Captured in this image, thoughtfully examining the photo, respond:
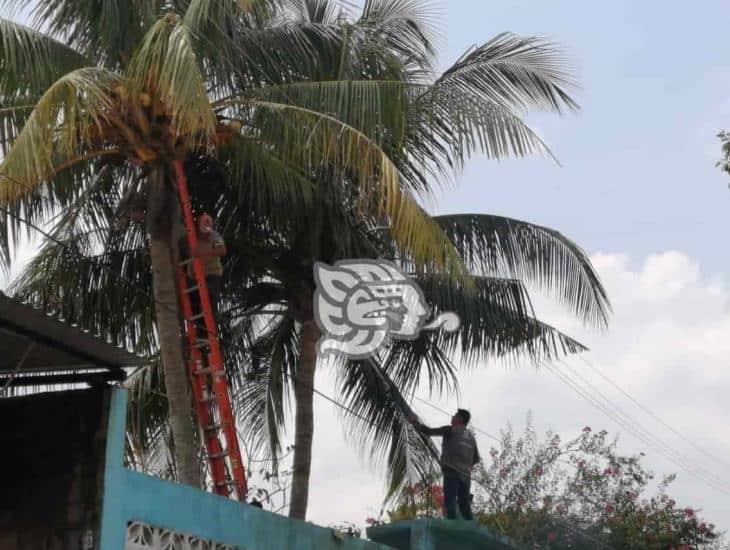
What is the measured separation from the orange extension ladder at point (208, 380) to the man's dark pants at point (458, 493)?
2.42m

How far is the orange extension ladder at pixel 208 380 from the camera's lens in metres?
11.6

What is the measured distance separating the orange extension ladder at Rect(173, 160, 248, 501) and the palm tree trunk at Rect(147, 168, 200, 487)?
15 centimetres

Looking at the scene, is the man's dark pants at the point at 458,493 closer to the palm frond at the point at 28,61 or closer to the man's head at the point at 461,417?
the man's head at the point at 461,417

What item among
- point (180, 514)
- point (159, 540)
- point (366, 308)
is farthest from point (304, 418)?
point (159, 540)

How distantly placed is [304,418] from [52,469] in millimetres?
4840

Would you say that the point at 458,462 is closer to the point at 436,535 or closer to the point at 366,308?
the point at 436,535

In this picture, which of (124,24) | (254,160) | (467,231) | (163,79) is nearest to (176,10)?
(124,24)

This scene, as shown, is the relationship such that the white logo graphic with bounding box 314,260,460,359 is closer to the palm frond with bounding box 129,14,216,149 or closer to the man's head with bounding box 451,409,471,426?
the man's head with bounding box 451,409,471,426

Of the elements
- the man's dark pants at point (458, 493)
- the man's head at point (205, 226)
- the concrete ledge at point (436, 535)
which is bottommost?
the concrete ledge at point (436, 535)

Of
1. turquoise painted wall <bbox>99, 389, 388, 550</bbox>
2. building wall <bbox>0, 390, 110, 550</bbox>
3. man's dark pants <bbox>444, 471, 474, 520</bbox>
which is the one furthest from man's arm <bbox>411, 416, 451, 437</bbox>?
building wall <bbox>0, 390, 110, 550</bbox>

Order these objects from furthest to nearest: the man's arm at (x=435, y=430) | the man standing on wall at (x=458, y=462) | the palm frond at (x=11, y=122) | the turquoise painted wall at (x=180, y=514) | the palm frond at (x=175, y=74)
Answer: the man's arm at (x=435, y=430), the man standing on wall at (x=458, y=462), the palm frond at (x=11, y=122), the palm frond at (x=175, y=74), the turquoise painted wall at (x=180, y=514)

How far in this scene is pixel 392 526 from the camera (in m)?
12.8

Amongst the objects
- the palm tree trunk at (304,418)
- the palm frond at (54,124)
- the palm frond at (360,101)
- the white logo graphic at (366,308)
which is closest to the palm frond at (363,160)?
the palm frond at (360,101)

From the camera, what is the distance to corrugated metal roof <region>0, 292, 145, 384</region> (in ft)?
28.0
